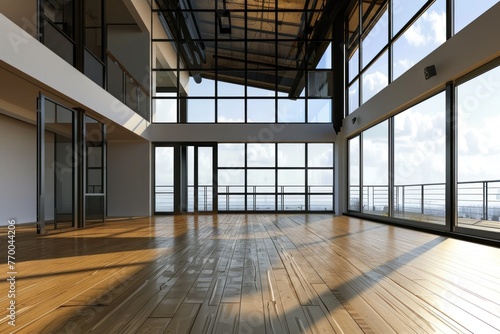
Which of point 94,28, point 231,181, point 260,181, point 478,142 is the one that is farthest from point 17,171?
point 478,142

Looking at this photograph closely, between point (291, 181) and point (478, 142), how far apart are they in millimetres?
5947

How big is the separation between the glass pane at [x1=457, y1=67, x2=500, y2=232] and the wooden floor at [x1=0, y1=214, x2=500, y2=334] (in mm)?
1301

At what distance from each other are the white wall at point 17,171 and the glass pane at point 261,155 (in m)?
5.28

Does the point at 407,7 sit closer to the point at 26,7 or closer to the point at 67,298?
the point at 26,7

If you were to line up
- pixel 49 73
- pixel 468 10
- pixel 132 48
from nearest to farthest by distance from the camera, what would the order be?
pixel 468 10, pixel 49 73, pixel 132 48

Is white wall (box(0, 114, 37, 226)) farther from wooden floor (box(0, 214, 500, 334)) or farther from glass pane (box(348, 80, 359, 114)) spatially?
glass pane (box(348, 80, 359, 114))

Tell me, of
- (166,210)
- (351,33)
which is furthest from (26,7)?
(351,33)

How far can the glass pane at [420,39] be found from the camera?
5.58 meters

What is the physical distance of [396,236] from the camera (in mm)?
5195

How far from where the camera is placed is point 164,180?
1034cm

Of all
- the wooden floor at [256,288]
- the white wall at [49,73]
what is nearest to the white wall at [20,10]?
the white wall at [49,73]

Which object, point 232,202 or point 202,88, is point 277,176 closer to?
point 232,202

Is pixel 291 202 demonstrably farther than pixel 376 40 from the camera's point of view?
Yes

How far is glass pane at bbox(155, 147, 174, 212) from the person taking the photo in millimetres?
10305
